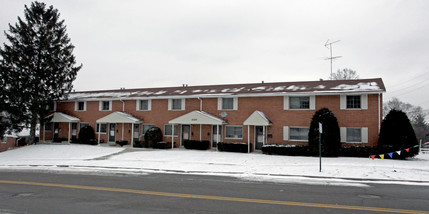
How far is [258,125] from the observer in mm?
25828

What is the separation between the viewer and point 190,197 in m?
9.66

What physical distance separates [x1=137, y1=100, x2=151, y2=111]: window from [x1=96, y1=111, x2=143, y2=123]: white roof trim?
1184 mm

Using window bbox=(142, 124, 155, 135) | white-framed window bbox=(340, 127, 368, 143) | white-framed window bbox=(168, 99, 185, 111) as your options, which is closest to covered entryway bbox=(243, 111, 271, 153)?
white-framed window bbox=(340, 127, 368, 143)

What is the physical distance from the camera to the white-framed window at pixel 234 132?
27.4 meters

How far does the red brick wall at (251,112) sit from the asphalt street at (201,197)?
11716 mm

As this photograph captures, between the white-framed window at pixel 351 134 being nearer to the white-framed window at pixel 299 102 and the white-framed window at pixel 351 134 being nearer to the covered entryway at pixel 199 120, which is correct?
the white-framed window at pixel 299 102

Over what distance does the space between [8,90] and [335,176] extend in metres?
31.5

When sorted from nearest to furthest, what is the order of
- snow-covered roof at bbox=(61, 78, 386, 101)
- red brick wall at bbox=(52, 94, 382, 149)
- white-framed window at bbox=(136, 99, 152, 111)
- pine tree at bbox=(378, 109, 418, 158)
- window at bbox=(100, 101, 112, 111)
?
pine tree at bbox=(378, 109, 418, 158) → red brick wall at bbox=(52, 94, 382, 149) → snow-covered roof at bbox=(61, 78, 386, 101) → white-framed window at bbox=(136, 99, 152, 111) → window at bbox=(100, 101, 112, 111)

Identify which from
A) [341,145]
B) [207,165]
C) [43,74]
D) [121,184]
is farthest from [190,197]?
[43,74]

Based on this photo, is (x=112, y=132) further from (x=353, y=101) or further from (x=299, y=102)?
(x=353, y=101)

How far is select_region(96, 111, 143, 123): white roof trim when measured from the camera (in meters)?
30.5

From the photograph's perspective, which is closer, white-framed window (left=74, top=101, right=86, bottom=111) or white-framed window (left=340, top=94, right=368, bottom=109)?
white-framed window (left=340, top=94, right=368, bottom=109)

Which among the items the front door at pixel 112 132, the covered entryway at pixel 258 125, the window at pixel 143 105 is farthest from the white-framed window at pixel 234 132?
the front door at pixel 112 132

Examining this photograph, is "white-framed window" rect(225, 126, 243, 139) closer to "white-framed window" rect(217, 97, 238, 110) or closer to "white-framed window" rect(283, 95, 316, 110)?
"white-framed window" rect(217, 97, 238, 110)
